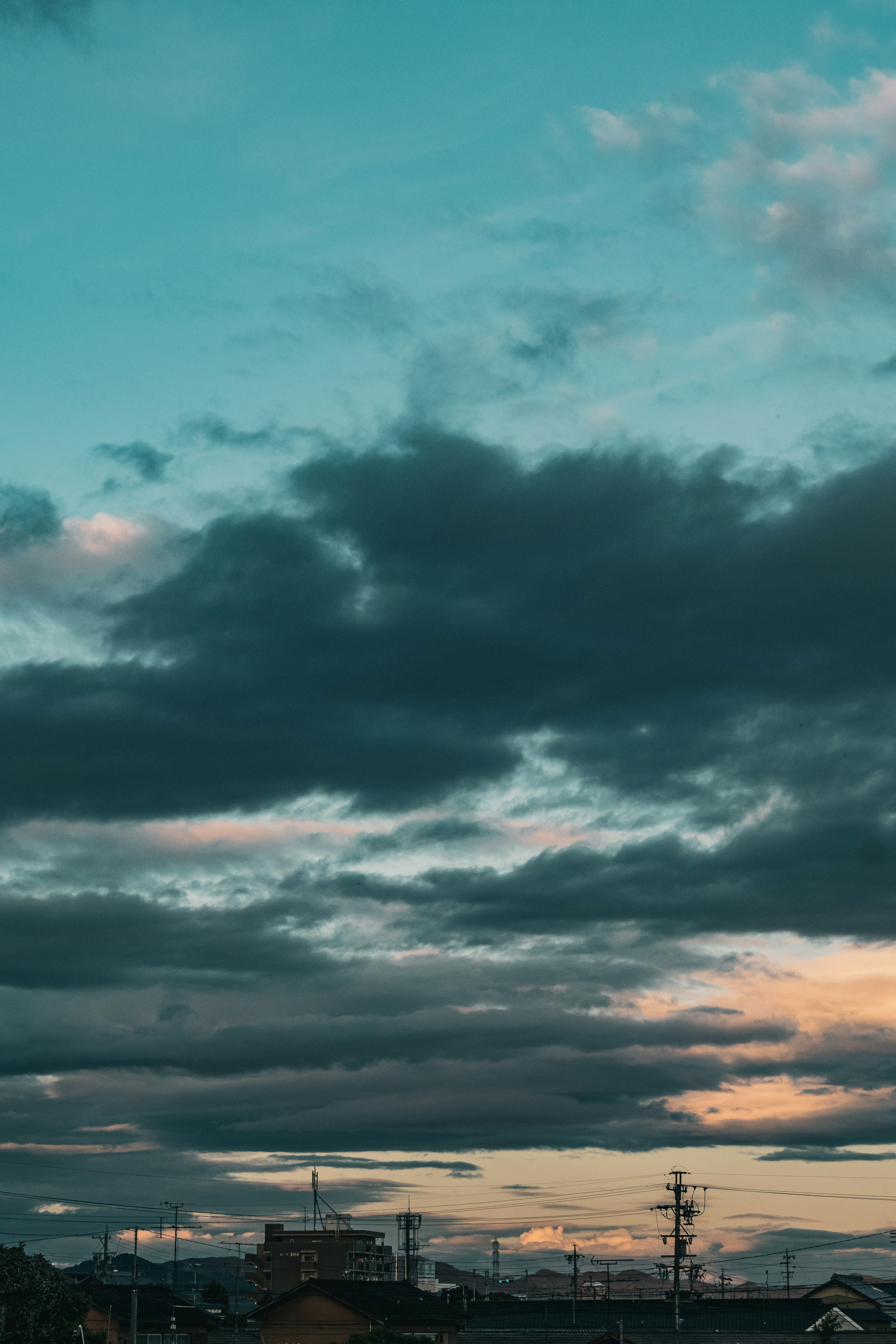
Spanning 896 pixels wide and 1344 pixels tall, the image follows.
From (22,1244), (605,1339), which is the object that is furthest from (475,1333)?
(22,1244)

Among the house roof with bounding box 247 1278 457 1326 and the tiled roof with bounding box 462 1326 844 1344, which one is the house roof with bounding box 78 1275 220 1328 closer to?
the house roof with bounding box 247 1278 457 1326

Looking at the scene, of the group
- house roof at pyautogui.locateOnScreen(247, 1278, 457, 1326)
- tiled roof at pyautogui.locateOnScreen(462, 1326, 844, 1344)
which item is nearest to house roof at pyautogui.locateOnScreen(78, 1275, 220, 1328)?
house roof at pyautogui.locateOnScreen(247, 1278, 457, 1326)

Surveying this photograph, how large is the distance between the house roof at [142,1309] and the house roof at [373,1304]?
81.1 feet

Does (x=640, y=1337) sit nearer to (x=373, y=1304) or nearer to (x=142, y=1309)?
(x=373, y=1304)

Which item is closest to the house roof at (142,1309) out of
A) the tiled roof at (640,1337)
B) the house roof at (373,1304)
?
the house roof at (373,1304)

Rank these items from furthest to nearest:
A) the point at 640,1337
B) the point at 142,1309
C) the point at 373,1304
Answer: the point at 142,1309
the point at 640,1337
the point at 373,1304

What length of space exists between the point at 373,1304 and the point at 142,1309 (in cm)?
5327

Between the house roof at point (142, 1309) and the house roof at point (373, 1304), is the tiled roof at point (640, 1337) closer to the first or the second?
the house roof at point (373, 1304)

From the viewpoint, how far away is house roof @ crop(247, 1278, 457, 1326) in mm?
148000

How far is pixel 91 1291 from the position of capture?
7136 inches

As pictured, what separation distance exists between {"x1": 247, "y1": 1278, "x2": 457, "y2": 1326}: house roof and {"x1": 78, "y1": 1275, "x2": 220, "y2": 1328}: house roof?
24.7 metres

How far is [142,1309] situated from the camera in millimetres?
189250

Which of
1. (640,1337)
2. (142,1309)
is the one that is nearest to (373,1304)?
(142,1309)

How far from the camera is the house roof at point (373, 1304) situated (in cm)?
14800
